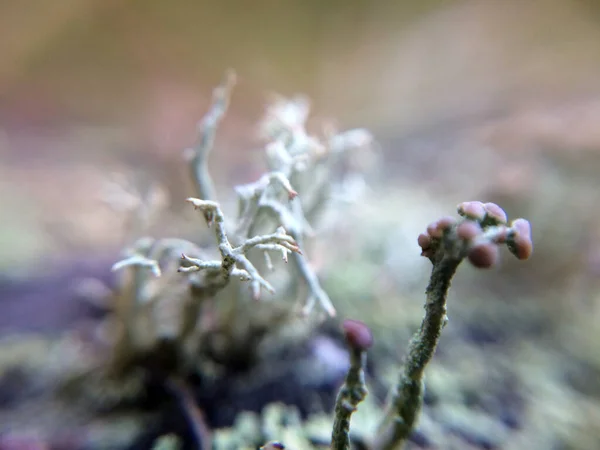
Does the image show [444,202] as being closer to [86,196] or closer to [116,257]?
[116,257]

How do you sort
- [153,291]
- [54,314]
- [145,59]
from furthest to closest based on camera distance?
[145,59] → [54,314] → [153,291]

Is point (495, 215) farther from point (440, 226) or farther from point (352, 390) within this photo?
point (352, 390)

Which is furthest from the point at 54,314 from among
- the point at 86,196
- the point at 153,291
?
the point at 86,196

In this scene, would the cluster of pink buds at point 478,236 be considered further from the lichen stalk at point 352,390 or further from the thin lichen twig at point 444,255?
the lichen stalk at point 352,390

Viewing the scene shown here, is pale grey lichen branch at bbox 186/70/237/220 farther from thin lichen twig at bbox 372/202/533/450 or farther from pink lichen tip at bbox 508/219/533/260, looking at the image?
pink lichen tip at bbox 508/219/533/260

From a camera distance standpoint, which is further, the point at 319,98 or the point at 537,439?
the point at 319,98

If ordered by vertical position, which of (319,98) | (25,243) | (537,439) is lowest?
(537,439)

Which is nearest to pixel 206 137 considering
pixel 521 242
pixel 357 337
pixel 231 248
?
pixel 231 248
